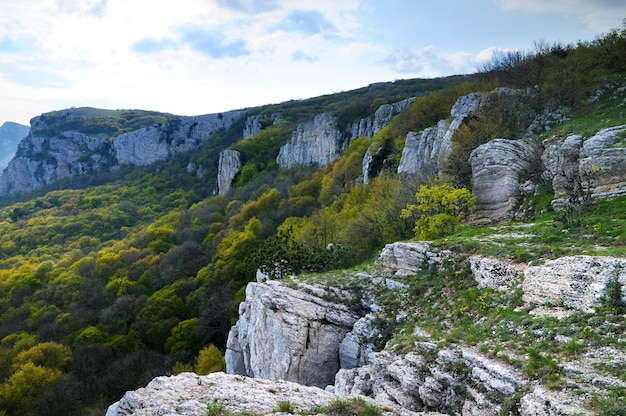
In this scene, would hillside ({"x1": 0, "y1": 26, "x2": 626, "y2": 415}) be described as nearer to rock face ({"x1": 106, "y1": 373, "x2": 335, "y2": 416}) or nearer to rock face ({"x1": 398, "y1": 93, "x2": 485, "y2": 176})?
rock face ({"x1": 398, "y1": 93, "x2": 485, "y2": 176})

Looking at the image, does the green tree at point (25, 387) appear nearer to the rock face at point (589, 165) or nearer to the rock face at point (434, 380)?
the rock face at point (434, 380)

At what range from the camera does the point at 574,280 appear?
38.1 feet

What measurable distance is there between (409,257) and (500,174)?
10606 mm

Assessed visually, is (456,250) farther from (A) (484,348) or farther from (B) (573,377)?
(B) (573,377)

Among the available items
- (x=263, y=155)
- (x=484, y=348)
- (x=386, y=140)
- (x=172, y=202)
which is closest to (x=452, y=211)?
(x=484, y=348)

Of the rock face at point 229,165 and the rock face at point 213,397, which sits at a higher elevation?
the rock face at point 229,165

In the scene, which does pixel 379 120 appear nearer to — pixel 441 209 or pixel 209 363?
pixel 441 209

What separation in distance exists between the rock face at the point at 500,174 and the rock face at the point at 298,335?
13.0 meters

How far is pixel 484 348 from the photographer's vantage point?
1117 centimetres

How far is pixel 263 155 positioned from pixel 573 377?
3777 inches

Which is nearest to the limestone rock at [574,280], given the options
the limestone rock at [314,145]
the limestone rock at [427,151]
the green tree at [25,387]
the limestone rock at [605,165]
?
the limestone rock at [605,165]

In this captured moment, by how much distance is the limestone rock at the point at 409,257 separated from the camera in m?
18.3

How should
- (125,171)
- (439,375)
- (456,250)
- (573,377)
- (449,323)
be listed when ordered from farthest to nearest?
(125,171), (456,250), (449,323), (439,375), (573,377)

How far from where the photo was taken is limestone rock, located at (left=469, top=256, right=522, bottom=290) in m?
14.0
